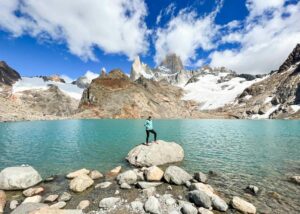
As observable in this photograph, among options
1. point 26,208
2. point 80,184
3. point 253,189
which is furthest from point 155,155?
point 26,208

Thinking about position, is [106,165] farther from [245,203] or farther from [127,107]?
[127,107]

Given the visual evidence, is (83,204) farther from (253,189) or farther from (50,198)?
(253,189)

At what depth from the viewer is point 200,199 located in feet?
50.4

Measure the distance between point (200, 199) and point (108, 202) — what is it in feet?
20.4

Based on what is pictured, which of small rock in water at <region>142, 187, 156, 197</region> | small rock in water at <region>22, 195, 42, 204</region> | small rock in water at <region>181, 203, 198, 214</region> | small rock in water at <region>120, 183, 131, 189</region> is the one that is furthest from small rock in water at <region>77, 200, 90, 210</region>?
small rock in water at <region>181, 203, 198, 214</region>

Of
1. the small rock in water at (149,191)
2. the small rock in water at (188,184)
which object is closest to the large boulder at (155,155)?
the small rock in water at (188,184)

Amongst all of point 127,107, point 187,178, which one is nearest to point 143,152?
point 187,178

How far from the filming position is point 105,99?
192375 millimetres

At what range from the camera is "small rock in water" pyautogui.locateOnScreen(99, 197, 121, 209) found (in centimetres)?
1525

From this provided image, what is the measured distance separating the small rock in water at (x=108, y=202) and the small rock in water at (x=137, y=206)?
1.24 meters

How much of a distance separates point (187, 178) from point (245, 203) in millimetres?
5806

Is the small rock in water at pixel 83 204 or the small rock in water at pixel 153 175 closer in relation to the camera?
the small rock in water at pixel 83 204

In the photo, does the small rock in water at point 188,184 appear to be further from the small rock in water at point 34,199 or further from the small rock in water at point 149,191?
the small rock in water at point 34,199

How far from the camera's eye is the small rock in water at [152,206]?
14.3 m
